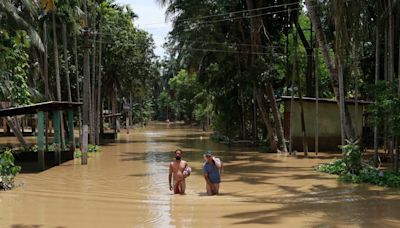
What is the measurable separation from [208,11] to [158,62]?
1607cm

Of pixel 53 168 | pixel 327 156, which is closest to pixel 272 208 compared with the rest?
pixel 53 168

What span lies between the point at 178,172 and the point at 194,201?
43.0 inches

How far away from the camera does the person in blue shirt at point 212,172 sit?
524 inches

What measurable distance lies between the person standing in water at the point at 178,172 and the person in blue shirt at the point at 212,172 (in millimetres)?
494

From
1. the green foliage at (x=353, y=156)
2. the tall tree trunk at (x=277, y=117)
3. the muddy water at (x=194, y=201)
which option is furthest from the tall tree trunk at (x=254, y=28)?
the green foliage at (x=353, y=156)

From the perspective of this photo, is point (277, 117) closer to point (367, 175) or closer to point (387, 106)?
point (367, 175)

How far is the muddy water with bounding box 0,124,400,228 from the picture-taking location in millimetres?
10383

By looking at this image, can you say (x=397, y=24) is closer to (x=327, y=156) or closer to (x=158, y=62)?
(x=327, y=156)

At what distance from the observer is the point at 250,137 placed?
120 feet

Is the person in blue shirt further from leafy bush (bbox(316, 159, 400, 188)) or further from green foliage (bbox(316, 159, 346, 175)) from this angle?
green foliage (bbox(316, 159, 346, 175))

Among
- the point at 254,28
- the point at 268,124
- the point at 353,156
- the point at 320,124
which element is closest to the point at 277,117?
the point at 268,124

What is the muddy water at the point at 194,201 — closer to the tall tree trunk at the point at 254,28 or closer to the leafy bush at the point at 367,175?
the leafy bush at the point at 367,175

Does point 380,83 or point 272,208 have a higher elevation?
point 380,83

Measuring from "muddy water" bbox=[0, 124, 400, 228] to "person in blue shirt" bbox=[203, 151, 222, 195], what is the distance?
0.37 metres
